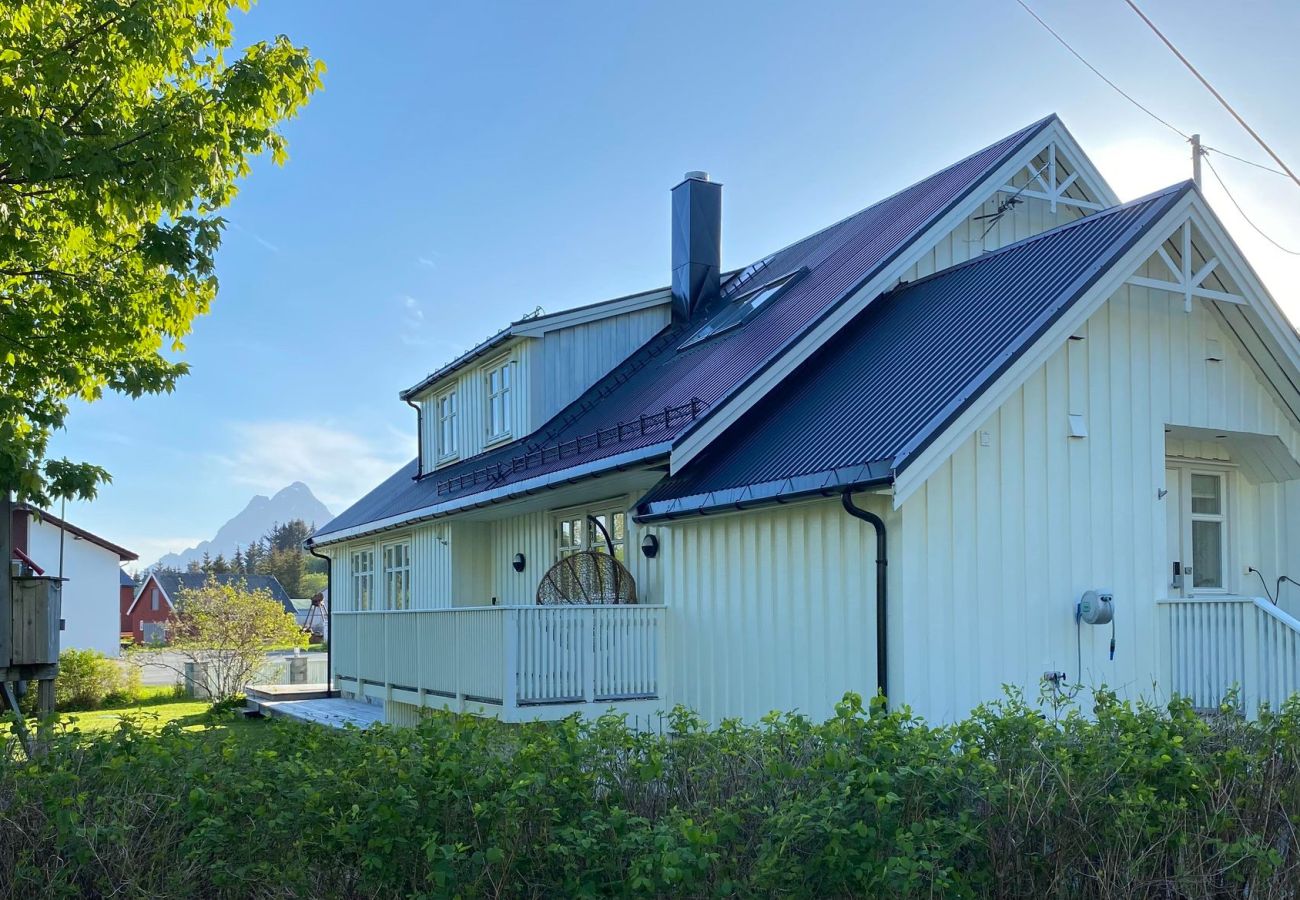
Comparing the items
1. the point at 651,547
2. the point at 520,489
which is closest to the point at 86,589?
the point at 520,489

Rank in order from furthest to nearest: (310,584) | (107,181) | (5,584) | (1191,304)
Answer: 1. (310,584)
2. (5,584)
3. (1191,304)
4. (107,181)

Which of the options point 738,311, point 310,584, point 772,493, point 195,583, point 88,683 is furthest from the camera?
point 310,584

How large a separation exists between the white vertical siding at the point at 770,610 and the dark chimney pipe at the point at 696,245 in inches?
286

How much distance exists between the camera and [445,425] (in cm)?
2081

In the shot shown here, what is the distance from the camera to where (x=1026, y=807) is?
5.05 metres

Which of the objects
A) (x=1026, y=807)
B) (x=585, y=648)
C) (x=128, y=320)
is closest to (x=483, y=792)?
(x=1026, y=807)

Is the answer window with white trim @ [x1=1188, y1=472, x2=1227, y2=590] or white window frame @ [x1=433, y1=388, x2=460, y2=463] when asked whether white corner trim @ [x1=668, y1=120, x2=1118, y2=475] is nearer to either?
window with white trim @ [x1=1188, y1=472, x2=1227, y2=590]

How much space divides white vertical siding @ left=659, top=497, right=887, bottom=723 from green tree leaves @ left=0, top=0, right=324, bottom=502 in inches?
217

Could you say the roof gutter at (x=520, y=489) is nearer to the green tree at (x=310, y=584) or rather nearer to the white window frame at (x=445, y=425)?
the white window frame at (x=445, y=425)

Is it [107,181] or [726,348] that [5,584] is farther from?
[726,348]

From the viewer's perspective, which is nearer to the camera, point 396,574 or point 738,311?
point 738,311

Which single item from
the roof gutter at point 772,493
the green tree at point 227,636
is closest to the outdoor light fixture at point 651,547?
the roof gutter at point 772,493

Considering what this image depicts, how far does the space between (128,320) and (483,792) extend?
25.4ft

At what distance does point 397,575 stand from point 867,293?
38.4ft
